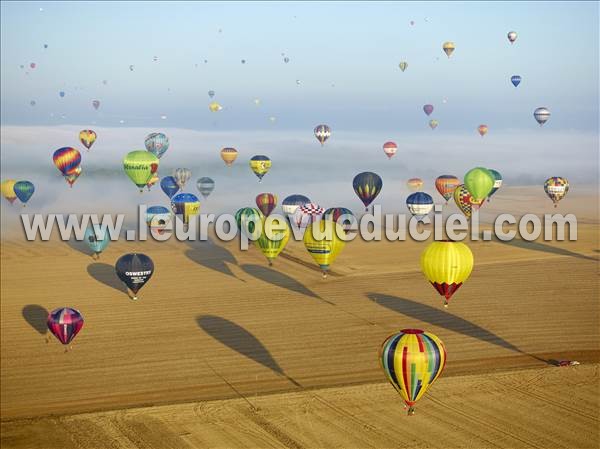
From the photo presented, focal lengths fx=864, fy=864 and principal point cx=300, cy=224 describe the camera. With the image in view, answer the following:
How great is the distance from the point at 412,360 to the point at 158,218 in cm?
2986

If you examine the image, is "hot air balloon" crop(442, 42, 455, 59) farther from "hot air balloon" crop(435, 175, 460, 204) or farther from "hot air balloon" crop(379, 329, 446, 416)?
"hot air balloon" crop(379, 329, 446, 416)

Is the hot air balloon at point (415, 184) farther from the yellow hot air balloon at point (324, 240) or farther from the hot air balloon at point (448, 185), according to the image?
the yellow hot air balloon at point (324, 240)

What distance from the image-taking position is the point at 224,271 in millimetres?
42219

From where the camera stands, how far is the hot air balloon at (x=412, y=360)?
73.3ft

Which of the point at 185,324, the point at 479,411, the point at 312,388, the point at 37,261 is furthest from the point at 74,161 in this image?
the point at 479,411

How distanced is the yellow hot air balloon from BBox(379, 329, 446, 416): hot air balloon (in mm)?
14775

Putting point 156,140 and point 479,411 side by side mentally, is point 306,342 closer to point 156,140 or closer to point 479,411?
point 479,411

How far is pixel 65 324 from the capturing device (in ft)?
95.7

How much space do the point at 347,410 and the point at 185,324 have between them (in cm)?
1054

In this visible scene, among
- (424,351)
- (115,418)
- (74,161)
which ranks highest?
(74,161)

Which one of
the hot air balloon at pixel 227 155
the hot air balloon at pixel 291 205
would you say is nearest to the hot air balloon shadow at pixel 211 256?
the hot air balloon at pixel 291 205

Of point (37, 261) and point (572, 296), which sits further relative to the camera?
point (37, 261)

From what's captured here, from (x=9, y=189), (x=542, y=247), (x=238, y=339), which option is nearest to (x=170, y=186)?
(x=9, y=189)

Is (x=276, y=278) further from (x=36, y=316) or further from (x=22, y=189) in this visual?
(x=22, y=189)
